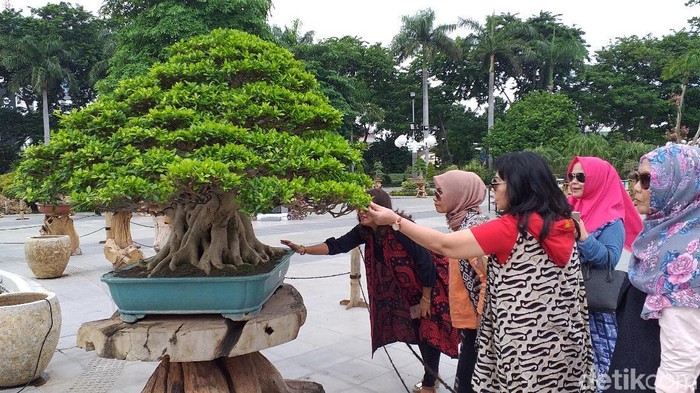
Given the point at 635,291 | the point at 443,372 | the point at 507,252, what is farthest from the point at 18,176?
the point at 443,372

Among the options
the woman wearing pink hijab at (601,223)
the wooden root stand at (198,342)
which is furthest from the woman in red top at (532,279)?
the wooden root stand at (198,342)

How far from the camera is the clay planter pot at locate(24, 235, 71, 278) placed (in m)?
7.46

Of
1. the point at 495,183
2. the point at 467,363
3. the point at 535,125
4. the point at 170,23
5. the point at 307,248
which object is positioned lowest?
the point at 467,363

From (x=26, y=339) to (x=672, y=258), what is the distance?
389cm

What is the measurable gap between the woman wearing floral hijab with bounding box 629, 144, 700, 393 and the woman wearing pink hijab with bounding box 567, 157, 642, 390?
11.6 inches

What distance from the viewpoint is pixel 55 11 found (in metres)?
29.5

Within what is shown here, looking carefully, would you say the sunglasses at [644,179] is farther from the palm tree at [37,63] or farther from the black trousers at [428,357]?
the palm tree at [37,63]

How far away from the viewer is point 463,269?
8.70 feet

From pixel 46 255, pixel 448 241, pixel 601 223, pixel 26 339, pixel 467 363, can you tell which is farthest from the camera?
pixel 46 255

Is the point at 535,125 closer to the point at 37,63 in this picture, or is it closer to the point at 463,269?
the point at 37,63

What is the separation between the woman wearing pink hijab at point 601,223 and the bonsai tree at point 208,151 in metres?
1.05

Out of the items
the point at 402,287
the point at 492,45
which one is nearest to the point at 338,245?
the point at 402,287

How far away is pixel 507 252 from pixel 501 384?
0.55m

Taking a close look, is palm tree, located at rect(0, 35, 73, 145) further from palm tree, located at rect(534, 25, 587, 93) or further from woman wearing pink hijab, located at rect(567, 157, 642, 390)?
woman wearing pink hijab, located at rect(567, 157, 642, 390)
